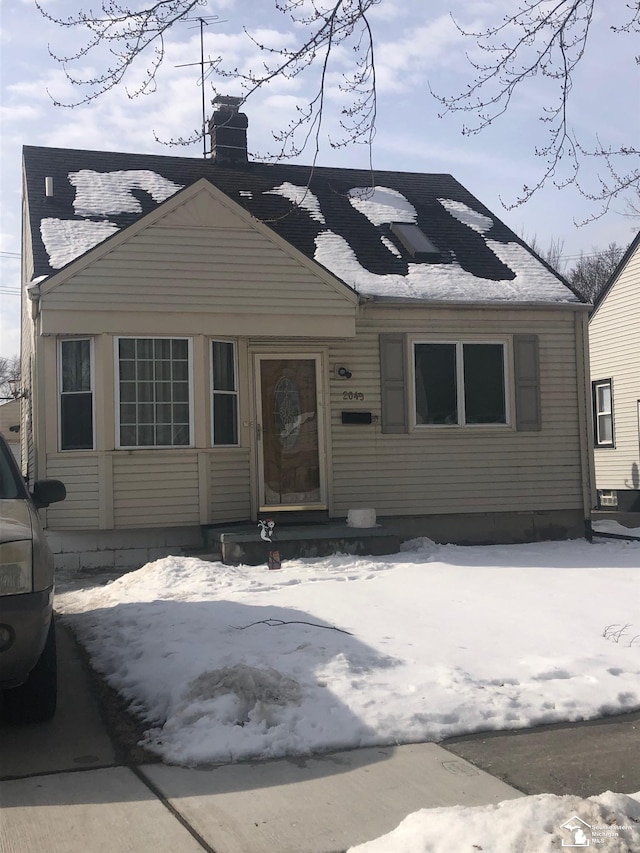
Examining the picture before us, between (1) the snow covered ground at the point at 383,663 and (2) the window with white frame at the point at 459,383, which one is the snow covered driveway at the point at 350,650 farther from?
(2) the window with white frame at the point at 459,383

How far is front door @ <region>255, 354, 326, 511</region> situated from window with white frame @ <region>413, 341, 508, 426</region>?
151 centimetres

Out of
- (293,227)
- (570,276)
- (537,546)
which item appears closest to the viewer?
(537,546)

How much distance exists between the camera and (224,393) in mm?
10953

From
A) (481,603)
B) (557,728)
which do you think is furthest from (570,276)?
(557,728)

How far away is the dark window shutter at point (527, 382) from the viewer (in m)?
12.1

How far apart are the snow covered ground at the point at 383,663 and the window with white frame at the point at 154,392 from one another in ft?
7.66

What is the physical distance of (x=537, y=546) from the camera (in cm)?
1148

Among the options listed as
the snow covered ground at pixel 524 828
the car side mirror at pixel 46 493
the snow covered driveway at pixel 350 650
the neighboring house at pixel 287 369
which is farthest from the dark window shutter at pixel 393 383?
the snow covered ground at pixel 524 828

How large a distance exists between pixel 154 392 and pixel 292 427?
1930 millimetres

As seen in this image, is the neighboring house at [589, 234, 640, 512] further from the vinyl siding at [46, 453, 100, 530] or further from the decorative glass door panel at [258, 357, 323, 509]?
the vinyl siding at [46, 453, 100, 530]

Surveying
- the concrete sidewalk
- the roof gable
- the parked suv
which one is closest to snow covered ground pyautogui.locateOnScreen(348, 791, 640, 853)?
the concrete sidewalk

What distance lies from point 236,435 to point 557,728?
7.14 meters

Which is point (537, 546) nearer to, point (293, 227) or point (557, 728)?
point (293, 227)

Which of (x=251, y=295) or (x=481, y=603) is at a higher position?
(x=251, y=295)
